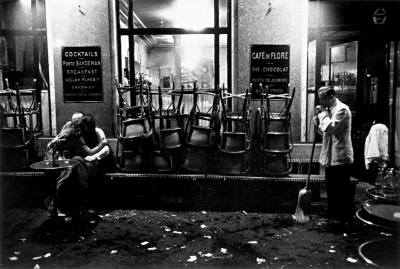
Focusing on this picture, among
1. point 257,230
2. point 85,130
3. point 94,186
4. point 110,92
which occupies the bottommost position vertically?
point 257,230

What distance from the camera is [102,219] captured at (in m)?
7.23

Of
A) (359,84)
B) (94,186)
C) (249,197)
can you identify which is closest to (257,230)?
(249,197)

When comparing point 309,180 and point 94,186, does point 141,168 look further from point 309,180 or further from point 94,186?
point 309,180

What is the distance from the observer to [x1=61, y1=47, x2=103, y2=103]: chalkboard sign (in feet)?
29.1

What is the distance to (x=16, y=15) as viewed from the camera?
366 inches

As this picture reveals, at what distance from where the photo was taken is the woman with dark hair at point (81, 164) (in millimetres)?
7305

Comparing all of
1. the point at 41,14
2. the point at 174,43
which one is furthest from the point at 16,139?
the point at 174,43

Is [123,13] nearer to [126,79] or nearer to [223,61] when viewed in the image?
[126,79]

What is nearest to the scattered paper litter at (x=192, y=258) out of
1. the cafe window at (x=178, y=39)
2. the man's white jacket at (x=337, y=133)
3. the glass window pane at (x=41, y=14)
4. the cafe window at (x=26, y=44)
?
the man's white jacket at (x=337, y=133)

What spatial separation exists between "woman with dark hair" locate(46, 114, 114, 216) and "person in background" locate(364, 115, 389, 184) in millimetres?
5813

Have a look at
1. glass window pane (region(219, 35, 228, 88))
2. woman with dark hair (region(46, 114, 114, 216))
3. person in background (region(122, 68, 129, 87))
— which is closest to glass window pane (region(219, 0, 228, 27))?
glass window pane (region(219, 35, 228, 88))

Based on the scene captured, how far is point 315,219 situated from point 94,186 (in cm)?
425

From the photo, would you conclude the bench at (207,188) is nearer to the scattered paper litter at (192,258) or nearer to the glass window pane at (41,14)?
the scattered paper litter at (192,258)

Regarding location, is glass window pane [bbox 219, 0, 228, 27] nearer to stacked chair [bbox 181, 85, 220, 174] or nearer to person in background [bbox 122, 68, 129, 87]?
stacked chair [bbox 181, 85, 220, 174]
